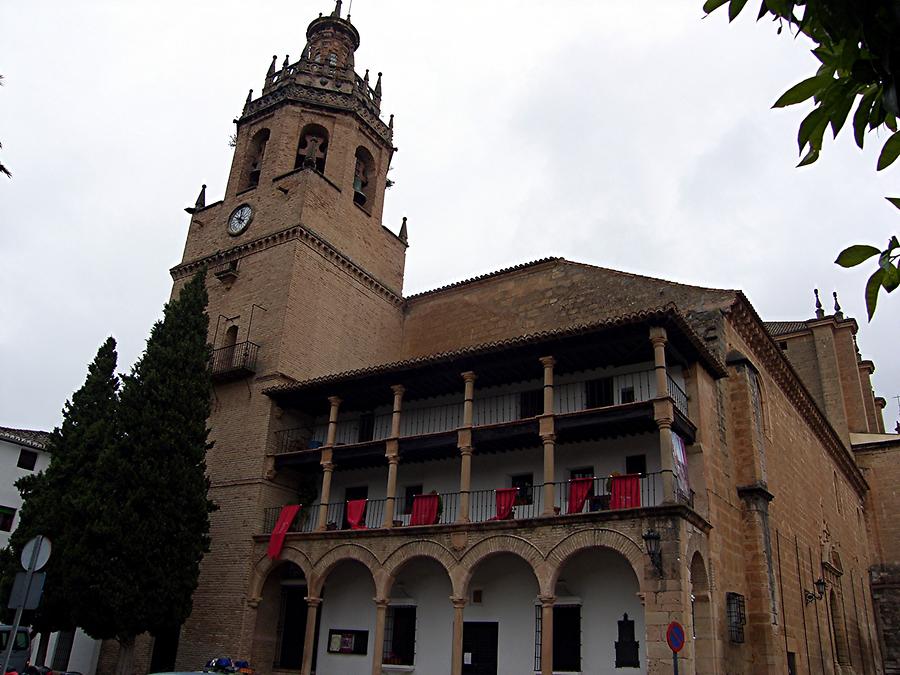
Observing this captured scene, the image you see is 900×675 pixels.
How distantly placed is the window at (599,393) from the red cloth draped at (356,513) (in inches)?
237

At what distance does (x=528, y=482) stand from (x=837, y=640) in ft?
43.1

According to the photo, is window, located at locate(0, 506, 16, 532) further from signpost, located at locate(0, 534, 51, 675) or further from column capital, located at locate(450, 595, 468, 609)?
signpost, located at locate(0, 534, 51, 675)

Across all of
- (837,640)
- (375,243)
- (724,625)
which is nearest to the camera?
(724,625)

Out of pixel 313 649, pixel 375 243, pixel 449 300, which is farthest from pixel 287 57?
pixel 313 649

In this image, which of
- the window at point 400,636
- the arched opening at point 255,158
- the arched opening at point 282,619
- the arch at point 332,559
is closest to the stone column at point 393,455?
the arch at point 332,559

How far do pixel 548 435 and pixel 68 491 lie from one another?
1109 cm

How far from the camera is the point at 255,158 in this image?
87.5ft

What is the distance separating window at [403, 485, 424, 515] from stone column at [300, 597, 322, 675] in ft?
10.4

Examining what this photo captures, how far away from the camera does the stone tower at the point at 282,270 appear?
20297 mm

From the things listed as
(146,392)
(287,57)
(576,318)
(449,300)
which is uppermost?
(287,57)

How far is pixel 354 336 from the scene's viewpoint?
957 inches

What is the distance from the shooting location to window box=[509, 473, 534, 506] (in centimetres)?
1811

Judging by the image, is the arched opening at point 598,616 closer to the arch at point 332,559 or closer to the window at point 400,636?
the window at point 400,636

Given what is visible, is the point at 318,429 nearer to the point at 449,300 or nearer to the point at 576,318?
the point at 449,300
